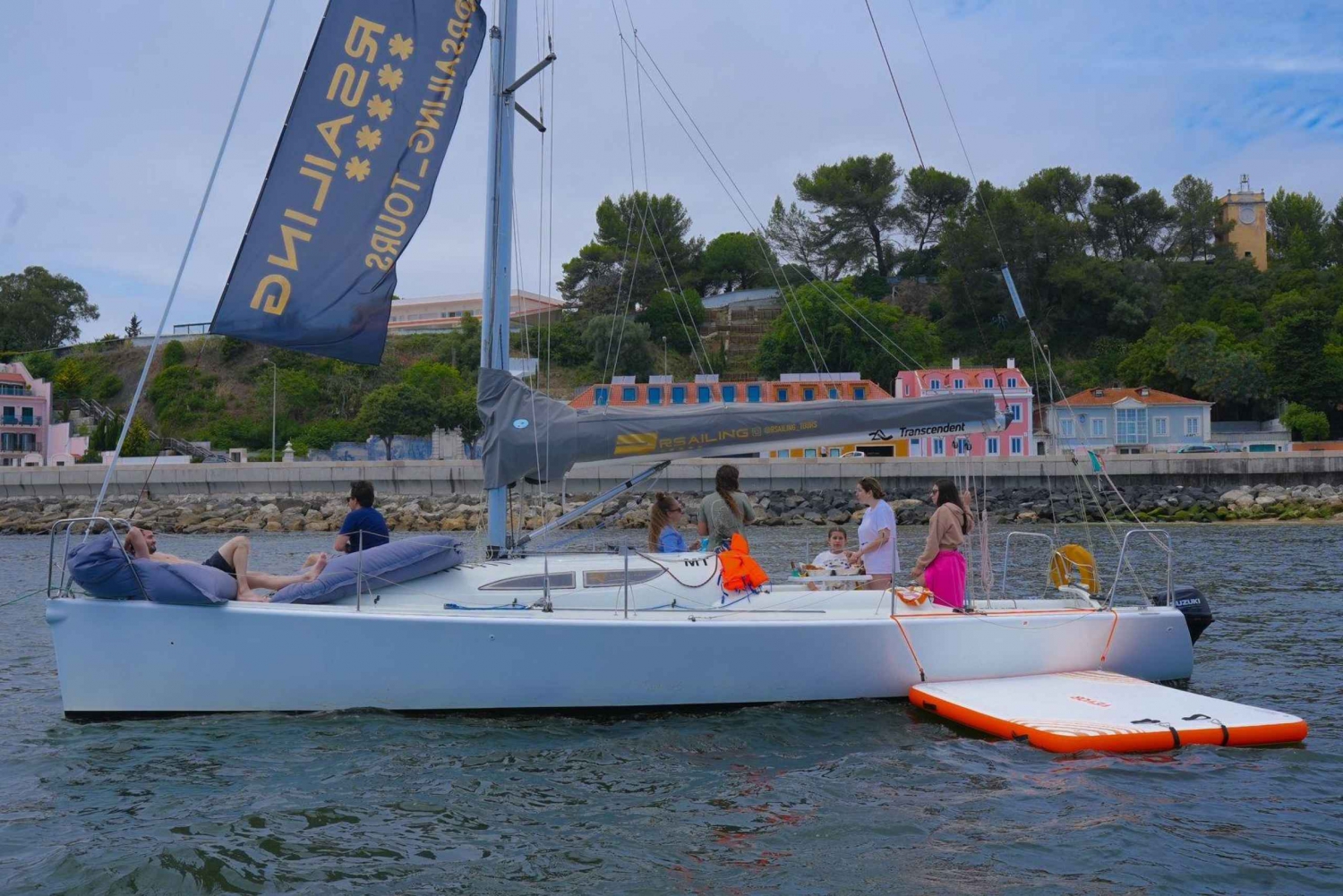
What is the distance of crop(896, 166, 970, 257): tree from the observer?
271 ft

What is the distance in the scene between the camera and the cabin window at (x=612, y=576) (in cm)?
853

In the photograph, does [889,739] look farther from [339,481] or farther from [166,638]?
[339,481]

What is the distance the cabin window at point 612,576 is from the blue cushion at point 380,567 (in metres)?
1.04

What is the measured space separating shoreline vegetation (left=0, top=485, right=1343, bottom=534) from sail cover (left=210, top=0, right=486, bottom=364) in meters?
21.4

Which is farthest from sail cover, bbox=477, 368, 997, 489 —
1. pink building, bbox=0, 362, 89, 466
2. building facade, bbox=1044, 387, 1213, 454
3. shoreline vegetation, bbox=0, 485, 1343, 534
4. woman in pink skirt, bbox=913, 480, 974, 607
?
pink building, bbox=0, 362, 89, 466

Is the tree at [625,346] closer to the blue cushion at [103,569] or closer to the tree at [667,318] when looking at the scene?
the tree at [667,318]

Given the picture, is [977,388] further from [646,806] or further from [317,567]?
[646,806]

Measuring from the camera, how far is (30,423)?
66.1 metres

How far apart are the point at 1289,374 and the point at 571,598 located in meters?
56.4

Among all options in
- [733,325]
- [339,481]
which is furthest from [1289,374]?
[339,481]

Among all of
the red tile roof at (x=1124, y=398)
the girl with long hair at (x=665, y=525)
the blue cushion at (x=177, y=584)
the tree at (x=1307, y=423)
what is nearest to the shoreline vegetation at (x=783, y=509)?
the tree at (x=1307, y=423)

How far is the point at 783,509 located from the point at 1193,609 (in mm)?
25687

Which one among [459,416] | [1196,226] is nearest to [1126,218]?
[1196,226]

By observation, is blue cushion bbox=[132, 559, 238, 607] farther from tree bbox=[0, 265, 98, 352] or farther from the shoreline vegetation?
tree bbox=[0, 265, 98, 352]
